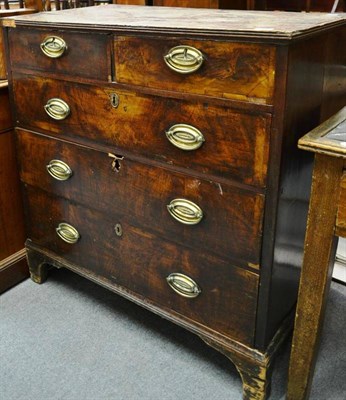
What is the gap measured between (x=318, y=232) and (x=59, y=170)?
86cm

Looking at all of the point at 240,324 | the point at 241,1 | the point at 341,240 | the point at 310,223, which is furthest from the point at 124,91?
the point at 341,240

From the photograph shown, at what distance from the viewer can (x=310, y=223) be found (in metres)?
1.04

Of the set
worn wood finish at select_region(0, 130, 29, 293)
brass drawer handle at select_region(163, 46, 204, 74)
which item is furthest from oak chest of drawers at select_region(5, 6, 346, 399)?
worn wood finish at select_region(0, 130, 29, 293)

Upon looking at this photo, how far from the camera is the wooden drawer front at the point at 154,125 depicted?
107 cm

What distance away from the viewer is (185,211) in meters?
1.24

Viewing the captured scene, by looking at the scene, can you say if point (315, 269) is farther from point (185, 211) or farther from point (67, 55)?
point (67, 55)

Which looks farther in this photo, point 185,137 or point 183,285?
point 183,285

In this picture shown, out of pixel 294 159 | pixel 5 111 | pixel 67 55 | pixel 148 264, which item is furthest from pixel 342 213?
pixel 5 111

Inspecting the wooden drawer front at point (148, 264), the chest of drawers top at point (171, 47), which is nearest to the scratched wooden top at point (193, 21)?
the chest of drawers top at point (171, 47)

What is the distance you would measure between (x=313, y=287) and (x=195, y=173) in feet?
1.28

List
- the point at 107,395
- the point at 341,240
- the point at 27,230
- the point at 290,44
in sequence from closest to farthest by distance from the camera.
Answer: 1. the point at 290,44
2. the point at 107,395
3. the point at 27,230
4. the point at 341,240

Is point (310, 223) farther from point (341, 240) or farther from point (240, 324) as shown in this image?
point (341, 240)

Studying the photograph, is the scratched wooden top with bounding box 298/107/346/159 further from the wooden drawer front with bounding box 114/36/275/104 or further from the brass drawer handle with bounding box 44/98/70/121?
the brass drawer handle with bounding box 44/98/70/121

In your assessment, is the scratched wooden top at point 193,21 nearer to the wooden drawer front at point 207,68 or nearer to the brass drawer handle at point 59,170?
the wooden drawer front at point 207,68
